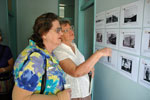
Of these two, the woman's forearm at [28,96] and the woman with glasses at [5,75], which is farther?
the woman with glasses at [5,75]

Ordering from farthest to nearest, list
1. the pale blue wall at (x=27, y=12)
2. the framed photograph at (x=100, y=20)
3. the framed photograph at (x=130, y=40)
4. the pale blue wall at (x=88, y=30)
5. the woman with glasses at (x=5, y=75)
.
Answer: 1. the pale blue wall at (x=27, y=12)
2. the pale blue wall at (x=88, y=30)
3. the framed photograph at (x=100, y=20)
4. the woman with glasses at (x=5, y=75)
5. the framed photograph at (x=130, y=40)

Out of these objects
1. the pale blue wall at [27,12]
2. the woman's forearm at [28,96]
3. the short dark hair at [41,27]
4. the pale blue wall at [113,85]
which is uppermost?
the pale blue wall at [27,12]

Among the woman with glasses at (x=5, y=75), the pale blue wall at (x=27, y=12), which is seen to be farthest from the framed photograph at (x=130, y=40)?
the pale blue wall at (x=27, y=12)

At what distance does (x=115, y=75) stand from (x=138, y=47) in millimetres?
532


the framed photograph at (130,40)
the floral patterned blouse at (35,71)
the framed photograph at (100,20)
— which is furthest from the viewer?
the framed photograph at (100,20)

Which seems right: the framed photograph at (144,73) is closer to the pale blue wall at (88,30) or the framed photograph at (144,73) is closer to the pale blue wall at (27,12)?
the pale blue wall at (88,30)

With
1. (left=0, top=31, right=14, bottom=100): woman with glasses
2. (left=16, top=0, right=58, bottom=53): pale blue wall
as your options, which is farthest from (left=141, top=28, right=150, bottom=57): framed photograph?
(left=16, top=0, right=58, bottom=53): pale blue wall

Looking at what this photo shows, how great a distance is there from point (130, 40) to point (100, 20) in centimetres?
75

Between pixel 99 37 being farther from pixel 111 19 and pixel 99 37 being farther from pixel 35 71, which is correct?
pixel 35 71

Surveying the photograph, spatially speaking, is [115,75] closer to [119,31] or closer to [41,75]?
[119,31]

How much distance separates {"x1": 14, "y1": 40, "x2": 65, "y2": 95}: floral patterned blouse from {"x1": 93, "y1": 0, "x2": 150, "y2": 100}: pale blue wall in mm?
653

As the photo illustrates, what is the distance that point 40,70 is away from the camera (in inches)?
31.5

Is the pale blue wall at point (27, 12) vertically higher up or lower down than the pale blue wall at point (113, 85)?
higher up

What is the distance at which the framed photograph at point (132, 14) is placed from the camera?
100 cm
